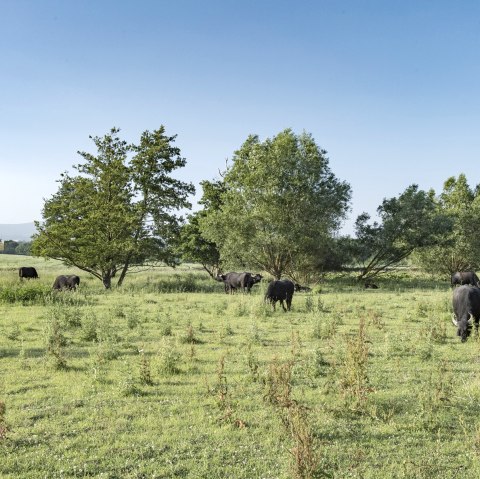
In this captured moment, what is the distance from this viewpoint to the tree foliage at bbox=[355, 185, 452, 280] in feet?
129

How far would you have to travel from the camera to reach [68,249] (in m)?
33.0

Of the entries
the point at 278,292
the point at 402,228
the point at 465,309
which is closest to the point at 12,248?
the point at 402,228

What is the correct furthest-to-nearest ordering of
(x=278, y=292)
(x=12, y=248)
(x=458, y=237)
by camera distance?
(x=12, y=248), (x=458, y=237), (x=278, y=292)

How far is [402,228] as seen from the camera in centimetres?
3953

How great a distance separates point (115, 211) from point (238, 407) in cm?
2794

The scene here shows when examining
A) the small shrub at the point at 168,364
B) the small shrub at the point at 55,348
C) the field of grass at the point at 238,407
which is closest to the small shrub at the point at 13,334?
the field of grass at the point at 238,407

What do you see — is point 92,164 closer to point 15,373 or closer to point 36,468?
point 15,373

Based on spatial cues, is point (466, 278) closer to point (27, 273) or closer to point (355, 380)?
point (355, 380)

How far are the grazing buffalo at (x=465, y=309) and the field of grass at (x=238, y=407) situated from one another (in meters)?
0.39

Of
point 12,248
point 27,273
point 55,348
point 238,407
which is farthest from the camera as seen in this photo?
point 12,248

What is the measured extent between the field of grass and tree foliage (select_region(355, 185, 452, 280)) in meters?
27.0

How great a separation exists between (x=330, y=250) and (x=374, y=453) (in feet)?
109

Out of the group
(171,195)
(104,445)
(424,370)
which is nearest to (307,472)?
(104,445)

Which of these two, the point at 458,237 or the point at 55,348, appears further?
the point at 458,237
